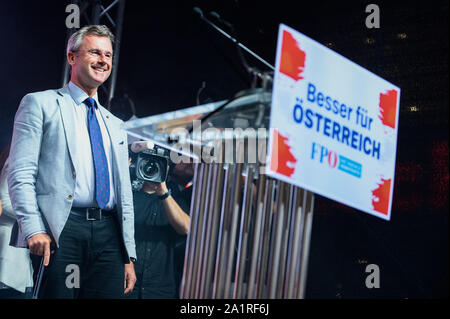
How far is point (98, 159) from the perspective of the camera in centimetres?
262

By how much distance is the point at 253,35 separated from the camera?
445 centimetres

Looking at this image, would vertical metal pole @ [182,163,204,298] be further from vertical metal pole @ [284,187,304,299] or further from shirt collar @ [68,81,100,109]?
shirt collar @ [68,81,100,109]

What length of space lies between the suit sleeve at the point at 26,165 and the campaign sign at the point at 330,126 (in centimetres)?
96

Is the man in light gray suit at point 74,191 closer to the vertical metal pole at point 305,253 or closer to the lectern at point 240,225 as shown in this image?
the lectern at point 240,225

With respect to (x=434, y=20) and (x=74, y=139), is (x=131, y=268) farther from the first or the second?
(x=434, y=20)

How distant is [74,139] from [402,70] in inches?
106

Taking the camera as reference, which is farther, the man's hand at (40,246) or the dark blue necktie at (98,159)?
the dark blue necktie at (98,159)

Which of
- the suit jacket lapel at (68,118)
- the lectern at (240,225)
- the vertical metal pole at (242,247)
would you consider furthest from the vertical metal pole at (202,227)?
the suit jacket lapel at (68,118)

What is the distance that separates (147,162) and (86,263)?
0.83 meters

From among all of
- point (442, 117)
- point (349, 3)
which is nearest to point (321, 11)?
point (349, 3)

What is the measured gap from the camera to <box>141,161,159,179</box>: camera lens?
321 centimetres


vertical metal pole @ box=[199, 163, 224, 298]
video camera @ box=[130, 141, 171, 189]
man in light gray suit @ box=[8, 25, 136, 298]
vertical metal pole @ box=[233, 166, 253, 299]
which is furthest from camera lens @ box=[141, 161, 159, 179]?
vertical metal pole @ box=[233, 166, 253, 299]

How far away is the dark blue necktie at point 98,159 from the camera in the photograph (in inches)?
100

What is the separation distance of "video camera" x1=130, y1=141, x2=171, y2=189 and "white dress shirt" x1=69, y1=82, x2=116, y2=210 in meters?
0.42
